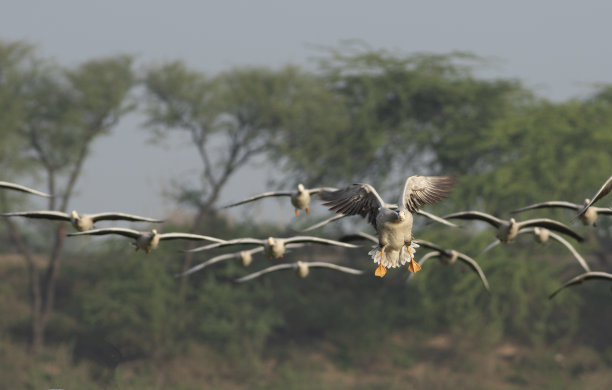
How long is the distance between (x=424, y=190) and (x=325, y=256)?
3277 centimetres

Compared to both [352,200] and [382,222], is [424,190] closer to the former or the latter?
[352,200]

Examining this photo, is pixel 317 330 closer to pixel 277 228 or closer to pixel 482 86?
pixel 277 228

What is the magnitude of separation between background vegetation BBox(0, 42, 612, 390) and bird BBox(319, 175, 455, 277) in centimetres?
2666

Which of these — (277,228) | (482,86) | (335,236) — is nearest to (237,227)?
(277,228)

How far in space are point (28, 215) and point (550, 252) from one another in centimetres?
3330

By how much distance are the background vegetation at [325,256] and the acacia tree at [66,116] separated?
0.07 metres

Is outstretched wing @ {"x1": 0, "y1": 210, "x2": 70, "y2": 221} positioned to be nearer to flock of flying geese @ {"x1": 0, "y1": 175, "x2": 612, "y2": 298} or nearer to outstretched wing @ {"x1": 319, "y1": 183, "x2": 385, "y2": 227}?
flock of flying geese @ {"x1": 0, "y1": 175, "x2": 612, "y2": 298}

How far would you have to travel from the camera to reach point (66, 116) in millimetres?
43125

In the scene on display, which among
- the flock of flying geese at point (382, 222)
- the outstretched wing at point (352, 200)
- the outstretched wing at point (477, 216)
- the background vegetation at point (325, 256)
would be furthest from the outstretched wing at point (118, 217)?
the background vegetation at point (325, 256)

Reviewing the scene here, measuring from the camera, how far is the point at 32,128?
43.5 meters

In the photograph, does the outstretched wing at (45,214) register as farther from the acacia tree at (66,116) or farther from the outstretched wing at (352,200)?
the acacia tree at (66,116)

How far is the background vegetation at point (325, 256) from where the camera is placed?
38094 mm

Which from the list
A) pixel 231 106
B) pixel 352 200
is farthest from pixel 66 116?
pixel 352 200

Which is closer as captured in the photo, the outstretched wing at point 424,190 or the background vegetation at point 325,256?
the outstretched wing at point 424,190
